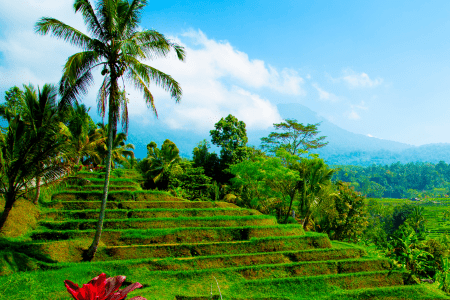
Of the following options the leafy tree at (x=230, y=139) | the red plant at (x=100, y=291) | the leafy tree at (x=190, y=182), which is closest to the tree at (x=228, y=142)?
the leafy tree at (x=230, y=139)

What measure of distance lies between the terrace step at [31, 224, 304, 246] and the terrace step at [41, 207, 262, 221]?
1.48m

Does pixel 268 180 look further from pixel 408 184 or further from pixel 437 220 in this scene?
pixel 408 184

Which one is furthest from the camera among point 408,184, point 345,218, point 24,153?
point 408,184

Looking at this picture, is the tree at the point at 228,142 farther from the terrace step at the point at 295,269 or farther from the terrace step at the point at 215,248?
the terrace step at the point at 295,269

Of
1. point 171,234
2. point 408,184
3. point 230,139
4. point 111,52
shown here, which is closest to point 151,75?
point 111,52

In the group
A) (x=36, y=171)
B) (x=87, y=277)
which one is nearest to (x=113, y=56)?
(x=36, y=171)

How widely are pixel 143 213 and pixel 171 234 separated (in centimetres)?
217

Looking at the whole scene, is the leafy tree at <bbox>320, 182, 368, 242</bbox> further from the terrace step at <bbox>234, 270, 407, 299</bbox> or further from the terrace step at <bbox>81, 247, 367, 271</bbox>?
the terrace step at <bbox>234, 270, 407, 299</bbox>

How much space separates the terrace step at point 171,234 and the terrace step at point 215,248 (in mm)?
718

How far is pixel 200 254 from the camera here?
1016 centimetres

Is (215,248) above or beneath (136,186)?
beneath

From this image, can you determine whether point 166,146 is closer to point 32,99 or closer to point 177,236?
point 177,236

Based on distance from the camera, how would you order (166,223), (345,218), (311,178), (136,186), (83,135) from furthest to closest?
(345,218), (83,135), (311,178), (136,186), (166,223)

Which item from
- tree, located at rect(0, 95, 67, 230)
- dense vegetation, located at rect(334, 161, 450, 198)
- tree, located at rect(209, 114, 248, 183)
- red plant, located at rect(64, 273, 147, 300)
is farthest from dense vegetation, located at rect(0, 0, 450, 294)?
dense vegetation, located at rect(334, 161, 450, 198)
